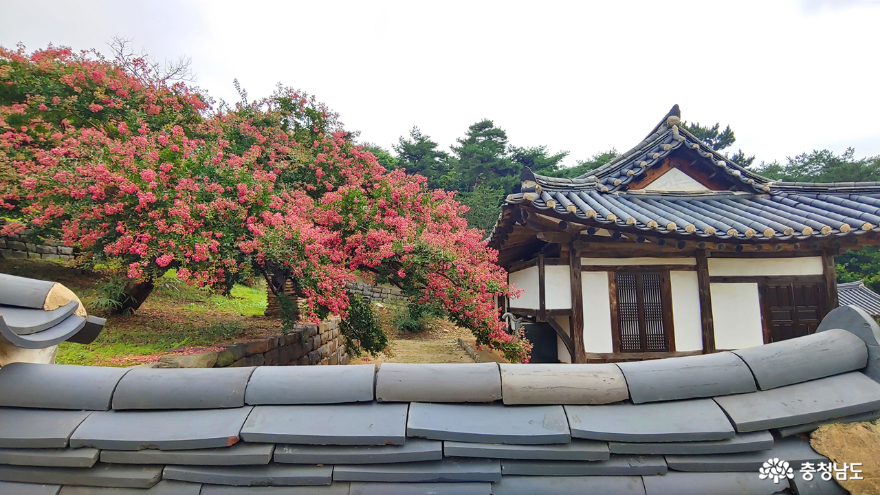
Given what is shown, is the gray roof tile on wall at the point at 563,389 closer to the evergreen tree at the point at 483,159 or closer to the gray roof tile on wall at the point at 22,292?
the gray roof tile on wall at the point at 22,292

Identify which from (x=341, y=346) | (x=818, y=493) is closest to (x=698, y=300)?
(x=818, y=493)

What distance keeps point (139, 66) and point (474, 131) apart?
24450 millimetres

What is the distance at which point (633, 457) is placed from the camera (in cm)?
140

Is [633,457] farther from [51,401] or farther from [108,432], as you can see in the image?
[51,401]

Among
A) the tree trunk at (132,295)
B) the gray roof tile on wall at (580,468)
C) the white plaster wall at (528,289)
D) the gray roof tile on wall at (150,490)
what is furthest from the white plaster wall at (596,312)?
the tree trunk at (132,295)

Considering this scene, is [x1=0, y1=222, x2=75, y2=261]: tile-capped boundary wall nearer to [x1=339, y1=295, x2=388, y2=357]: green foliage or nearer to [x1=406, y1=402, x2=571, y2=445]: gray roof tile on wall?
[x1=339, y1=295, x2=388, y2=357]: green foliage

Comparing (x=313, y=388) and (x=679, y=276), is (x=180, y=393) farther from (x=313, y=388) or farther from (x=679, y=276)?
(x=679, y=276)

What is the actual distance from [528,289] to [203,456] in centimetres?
558

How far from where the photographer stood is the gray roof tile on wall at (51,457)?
4.49ft

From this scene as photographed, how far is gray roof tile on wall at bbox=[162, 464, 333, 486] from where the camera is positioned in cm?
134

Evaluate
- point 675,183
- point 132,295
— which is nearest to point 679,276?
point 675,183

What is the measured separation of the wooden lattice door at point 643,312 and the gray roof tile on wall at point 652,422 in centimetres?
434

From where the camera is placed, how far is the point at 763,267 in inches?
224

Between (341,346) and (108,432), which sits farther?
(341,346)
